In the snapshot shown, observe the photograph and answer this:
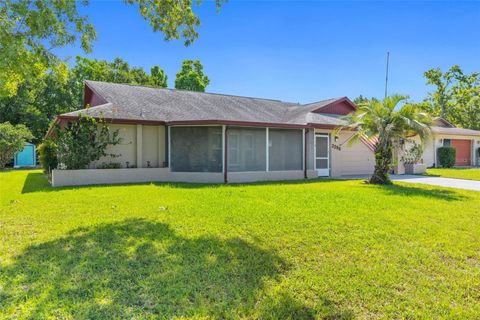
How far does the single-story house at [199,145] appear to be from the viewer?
505 inches

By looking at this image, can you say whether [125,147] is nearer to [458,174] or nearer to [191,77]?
[458,174]

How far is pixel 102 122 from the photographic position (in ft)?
41.1

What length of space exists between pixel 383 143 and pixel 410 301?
393 inches

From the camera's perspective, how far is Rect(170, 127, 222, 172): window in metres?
13.1

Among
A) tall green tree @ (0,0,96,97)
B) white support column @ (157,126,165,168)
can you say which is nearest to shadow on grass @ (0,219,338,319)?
tall green tree @ (0,0,96,97)

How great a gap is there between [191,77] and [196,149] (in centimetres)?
2811

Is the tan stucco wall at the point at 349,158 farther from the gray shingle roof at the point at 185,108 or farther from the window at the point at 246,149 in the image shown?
the window at the point at 246,149

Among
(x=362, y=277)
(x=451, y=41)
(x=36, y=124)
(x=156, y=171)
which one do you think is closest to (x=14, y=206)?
(x=156, y=171)

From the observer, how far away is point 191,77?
39062mm

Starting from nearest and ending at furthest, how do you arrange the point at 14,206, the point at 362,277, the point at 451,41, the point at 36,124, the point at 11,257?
the point at 362,277, the point at 11,257, the point at 14,206, the point at 451,41, the point at 36,124

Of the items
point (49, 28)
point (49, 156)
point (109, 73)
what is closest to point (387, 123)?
point (49, 28)

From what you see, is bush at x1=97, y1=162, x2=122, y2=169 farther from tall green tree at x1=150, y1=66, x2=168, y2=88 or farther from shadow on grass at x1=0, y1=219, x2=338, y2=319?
tall green tree at x1=150, y1=66, x2=168, y2=88

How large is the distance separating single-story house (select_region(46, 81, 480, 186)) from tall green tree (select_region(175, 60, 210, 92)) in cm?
2281

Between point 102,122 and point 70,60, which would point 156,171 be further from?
point 70,60
